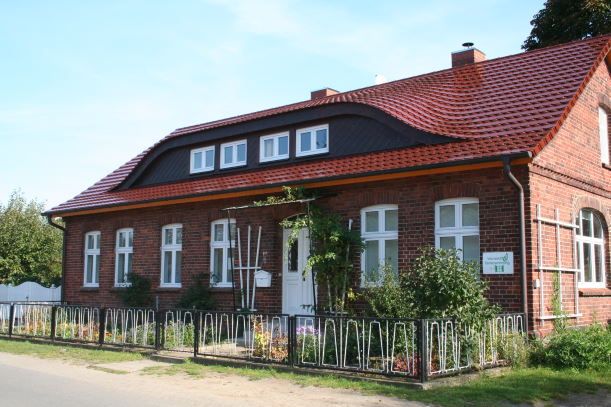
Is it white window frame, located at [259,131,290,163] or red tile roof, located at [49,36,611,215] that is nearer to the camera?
red tile roof, located at [49,36,611,215]

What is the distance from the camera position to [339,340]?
419 inches

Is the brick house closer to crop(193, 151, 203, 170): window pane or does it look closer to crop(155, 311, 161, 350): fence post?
crop(193, 151, 203, 170): window pane

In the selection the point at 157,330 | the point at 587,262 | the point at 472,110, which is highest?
the point at 472,110

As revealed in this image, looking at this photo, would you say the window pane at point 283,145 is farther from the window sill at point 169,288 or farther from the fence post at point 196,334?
the fence post at point 196,334

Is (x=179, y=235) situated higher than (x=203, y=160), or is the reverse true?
(x=203, y=160)

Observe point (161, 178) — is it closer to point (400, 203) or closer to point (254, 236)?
point (254, 236)

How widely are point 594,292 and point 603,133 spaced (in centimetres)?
414

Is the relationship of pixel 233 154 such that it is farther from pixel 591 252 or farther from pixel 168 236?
pixel 591 252

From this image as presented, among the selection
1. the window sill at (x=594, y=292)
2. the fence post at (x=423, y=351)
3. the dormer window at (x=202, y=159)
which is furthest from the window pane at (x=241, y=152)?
the fence post at (x=423, y=351)

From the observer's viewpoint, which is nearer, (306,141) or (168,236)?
(306,141)

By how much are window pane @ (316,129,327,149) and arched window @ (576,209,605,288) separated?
19.7 ft

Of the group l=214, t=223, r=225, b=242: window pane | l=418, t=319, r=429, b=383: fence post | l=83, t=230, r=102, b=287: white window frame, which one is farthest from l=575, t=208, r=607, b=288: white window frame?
l=83, t=230, r=102, b=287: white window frame

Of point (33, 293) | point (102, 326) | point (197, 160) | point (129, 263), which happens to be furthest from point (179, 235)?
point (33, 293)

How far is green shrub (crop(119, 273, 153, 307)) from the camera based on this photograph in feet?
59.6
